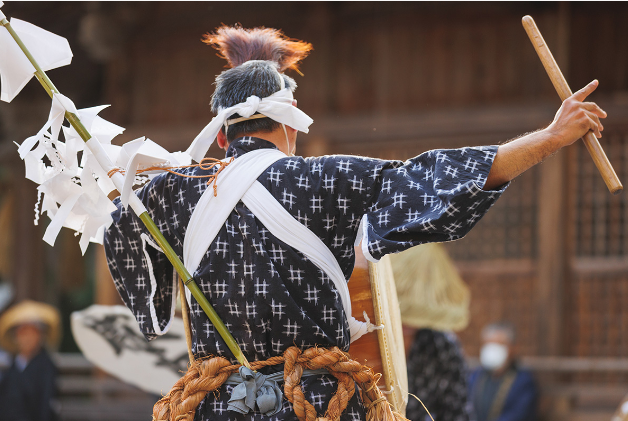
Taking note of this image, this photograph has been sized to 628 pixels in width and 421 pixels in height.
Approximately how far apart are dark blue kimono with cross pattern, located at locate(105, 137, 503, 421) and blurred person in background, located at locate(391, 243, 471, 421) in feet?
6.51

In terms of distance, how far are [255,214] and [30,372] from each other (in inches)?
217

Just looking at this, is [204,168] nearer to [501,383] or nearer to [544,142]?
[544,142]

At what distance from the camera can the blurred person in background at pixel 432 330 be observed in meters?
4.01

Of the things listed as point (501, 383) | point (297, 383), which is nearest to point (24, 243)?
point (501, 383)

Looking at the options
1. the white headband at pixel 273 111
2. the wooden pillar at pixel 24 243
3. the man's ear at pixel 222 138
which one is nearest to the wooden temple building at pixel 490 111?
the wooden pillar at pixel 24 243

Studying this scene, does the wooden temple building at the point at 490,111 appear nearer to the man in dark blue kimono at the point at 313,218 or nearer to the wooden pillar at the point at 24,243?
the wooden pillar at the point at 24,243

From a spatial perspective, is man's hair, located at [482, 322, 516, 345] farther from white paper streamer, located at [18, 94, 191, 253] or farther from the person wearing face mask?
white paper streamer, located at [18, 94, 191, 253]

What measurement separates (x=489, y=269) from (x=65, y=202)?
4563 mm

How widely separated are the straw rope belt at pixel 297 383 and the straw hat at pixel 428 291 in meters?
2.21

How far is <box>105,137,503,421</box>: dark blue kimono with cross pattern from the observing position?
1.85 metres

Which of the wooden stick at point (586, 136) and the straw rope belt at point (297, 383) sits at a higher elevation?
the wooden stick at point (586, 136)

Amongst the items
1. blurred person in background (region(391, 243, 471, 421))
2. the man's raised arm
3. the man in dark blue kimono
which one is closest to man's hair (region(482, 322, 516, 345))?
A: blurred person in background (region(391, 243, 471, 421))

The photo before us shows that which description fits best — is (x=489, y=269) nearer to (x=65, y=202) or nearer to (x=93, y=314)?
(x=93, y=314)

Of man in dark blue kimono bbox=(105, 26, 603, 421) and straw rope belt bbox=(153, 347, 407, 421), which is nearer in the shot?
man in dark blue kimono bbox=(105, 26, 603, 421)
